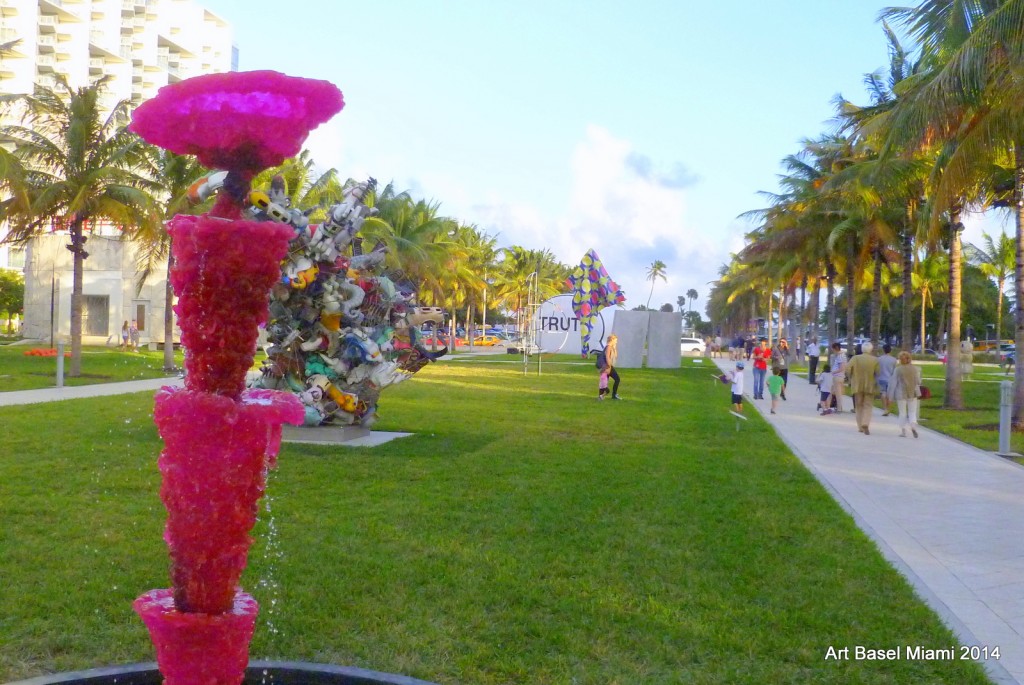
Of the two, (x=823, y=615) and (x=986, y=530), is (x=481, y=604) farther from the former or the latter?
(x=986, y=530)

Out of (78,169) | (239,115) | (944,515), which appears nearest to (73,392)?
(78,169)

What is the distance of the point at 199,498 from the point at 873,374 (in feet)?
51.3

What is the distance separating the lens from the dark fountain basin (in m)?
4.15

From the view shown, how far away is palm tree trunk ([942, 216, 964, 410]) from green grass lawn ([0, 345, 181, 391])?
693 inches

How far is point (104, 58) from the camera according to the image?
255 feet

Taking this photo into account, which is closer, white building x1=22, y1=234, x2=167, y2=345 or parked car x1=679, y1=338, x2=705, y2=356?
white building x1=22, y1=234, x2=167, y2=345

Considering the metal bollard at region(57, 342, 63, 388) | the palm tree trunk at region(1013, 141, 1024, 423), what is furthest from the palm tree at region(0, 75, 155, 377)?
the palm tree trunk at region(1013, 141, 1024, 423)

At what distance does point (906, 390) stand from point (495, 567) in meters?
11.7

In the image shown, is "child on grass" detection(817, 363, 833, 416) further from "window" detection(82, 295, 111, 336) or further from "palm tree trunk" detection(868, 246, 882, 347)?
"window" detection(82, 295, 111, 336)

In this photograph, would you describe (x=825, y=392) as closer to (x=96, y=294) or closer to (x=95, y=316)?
(x=96, y=294)

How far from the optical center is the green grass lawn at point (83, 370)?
22.9 metres

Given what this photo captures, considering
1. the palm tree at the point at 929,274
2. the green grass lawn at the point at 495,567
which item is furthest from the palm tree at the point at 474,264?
the green grass lawn at the point at 495,567

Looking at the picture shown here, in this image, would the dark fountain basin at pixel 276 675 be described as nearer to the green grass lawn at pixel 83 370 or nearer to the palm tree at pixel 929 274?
the green grass lawn at pixel 83 370

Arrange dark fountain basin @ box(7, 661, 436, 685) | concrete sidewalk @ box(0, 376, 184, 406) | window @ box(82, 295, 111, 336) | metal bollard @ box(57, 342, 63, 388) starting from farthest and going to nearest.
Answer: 1. window @ box(82, 295, 111, 336)
2. metal bollard @ box(57, 342, 63, 388)
3. concrete sidewalk @ box(0, 376, 184, 406)
4. dark fountain basin @ box(7, 661, 436, 685)
